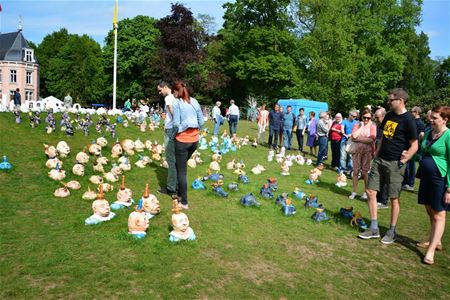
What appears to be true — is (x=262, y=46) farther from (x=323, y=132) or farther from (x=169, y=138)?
(x=169, y=138)

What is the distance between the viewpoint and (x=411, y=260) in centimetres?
540

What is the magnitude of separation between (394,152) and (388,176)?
1.35ft

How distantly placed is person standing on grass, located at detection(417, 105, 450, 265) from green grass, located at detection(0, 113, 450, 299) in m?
0.51

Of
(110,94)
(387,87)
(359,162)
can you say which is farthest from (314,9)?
(359,162)

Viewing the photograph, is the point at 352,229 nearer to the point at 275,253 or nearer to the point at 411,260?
the point at 411,260

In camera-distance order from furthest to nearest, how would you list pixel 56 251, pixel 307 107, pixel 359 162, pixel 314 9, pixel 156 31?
1. pixel 156 31
2. pixel 314 9
3. pixel 307 107
4. pixel 359 162
5. pixel 56 251

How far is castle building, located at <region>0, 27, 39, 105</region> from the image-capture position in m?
56.9

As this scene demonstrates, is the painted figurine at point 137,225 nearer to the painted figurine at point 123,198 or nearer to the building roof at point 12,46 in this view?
the painted figurine at point 123,198

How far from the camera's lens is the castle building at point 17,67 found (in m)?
56.9

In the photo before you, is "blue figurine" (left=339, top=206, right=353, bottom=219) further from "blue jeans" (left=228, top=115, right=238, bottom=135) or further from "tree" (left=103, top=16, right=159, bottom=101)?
"tree" (left=103, top=16, right=159, bottom=101)

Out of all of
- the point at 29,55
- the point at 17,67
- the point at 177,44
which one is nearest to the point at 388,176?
the point at 177,44

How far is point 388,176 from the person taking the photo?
19.5ft

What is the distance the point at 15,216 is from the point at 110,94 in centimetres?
5372

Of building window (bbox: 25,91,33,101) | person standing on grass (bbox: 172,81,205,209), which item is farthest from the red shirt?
building window (bbox: 25,91,33,101)
